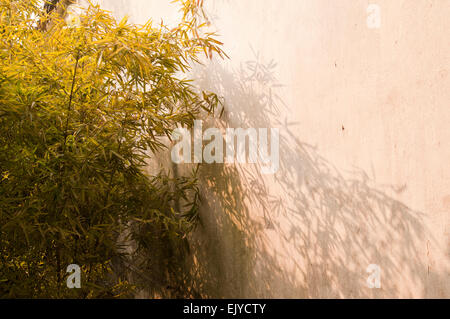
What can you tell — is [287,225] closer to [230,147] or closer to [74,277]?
[230,147]

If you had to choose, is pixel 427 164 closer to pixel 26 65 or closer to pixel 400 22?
pixel 400 22

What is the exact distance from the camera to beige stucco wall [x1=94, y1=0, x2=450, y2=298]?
4.99 feet

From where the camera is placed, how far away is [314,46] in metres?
2.06

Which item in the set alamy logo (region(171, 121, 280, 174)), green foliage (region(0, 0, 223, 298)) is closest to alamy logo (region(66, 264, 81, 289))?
green foliage (region(0, 0, 223, 298))

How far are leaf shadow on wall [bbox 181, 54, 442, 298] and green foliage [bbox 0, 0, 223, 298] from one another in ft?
1.18

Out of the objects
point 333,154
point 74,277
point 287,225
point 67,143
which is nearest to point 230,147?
point 287,225

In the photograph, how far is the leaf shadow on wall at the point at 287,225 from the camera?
5.48ft

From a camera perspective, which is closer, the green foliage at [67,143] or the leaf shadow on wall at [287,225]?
the leaf shadow on wall at [287,225]

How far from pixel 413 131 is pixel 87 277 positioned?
203cm

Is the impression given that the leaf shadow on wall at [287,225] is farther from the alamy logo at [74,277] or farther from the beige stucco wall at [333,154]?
the alamy logo at [74,277]

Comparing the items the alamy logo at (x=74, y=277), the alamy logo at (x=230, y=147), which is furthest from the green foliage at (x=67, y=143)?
the alamy logo at (x=230, y=147)

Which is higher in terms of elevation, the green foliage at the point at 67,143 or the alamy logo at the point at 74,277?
the green foliage at the point at 67,143

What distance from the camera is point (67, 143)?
2.05 meters

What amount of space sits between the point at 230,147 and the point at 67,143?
1.08 m
